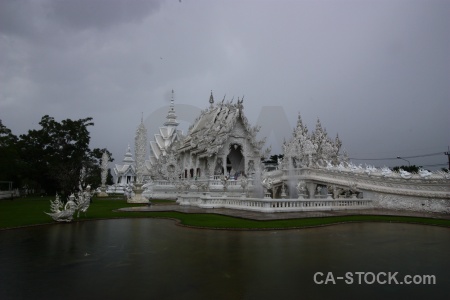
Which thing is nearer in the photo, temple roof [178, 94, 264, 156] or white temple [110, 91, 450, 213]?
white temple [110, 91, 450, 213]

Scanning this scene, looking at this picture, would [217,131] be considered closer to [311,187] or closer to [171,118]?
[311,187]

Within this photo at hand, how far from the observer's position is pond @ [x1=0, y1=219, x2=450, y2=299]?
4.52m

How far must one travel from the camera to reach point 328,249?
23.8 ft

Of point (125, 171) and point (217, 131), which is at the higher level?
point (217, 131)

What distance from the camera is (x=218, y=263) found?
6.08 metres

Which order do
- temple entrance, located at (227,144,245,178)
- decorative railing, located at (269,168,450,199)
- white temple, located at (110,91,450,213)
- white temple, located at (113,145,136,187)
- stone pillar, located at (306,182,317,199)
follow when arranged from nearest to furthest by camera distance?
decorative railing, located at (269,168,450,199) < white temple, located at (110,91,450,213) < stone pillar, located at (306,182,317,199) < temple entrance, located at (227,144,245,178) < white temple, located at (113,145,136,187)

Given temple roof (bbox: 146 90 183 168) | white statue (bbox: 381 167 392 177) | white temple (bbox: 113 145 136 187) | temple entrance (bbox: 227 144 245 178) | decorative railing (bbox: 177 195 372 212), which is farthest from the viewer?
white temple (bbox: 113 145 136 187)

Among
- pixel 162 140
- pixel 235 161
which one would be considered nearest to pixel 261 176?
pixel 235 161

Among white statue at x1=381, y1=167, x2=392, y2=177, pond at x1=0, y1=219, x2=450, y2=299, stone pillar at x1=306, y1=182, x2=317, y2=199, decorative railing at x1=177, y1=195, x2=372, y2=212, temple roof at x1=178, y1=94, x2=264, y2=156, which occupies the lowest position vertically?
pond at x1=0, y1=219, x2=450, y2=299

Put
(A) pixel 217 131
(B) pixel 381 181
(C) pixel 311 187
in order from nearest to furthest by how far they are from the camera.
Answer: (B) pixel 381 181 → (C) pixel 311 187 → (A) pixel 217 131

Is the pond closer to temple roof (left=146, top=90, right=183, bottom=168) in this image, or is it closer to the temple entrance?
the temple entrance

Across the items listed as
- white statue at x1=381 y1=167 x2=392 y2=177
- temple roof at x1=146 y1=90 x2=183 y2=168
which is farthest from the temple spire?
white statue at x1=381 y1=167 x2=392 y2=177

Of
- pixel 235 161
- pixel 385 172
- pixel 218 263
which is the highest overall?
pixel 235 161

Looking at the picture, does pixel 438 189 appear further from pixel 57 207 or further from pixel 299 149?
pixel 57 207
